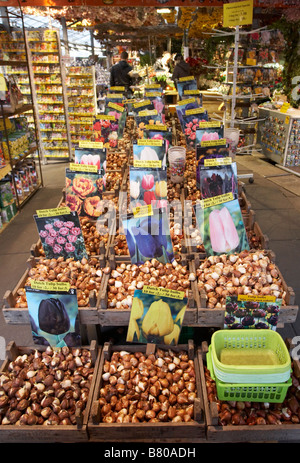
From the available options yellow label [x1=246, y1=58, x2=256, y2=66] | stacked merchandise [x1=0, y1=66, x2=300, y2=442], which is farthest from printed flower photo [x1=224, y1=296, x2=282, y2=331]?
yellow label [x1=246, y1=58, x2=256, y2=66]

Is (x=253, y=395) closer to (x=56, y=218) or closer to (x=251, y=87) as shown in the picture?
(x=56, y=218)

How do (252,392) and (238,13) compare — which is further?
(238,13)

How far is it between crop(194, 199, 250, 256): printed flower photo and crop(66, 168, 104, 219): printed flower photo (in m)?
0.96

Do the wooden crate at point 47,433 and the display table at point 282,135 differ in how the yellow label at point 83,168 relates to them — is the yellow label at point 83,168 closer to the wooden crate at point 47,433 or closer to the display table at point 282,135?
the wooden crate at point 47,433

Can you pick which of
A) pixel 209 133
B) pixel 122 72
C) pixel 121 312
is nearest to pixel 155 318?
pixel 121 312

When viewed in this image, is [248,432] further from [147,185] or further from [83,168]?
[83,168]

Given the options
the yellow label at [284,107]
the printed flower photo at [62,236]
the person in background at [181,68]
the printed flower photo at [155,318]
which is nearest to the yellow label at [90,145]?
the printed flower photo at [62,236]

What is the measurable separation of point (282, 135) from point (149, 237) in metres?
5.49

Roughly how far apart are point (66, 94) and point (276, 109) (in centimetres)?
447

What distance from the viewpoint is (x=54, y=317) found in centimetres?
198

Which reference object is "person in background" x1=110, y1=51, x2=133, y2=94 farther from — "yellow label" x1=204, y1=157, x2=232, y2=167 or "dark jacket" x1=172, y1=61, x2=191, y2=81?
"yellow label" x1=204, y1=157, x2=232, y2=167

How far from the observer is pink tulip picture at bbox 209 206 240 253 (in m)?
2.38

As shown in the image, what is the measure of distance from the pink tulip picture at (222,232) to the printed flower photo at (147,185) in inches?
26.7

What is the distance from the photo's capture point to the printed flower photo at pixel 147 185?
2.94 meters
